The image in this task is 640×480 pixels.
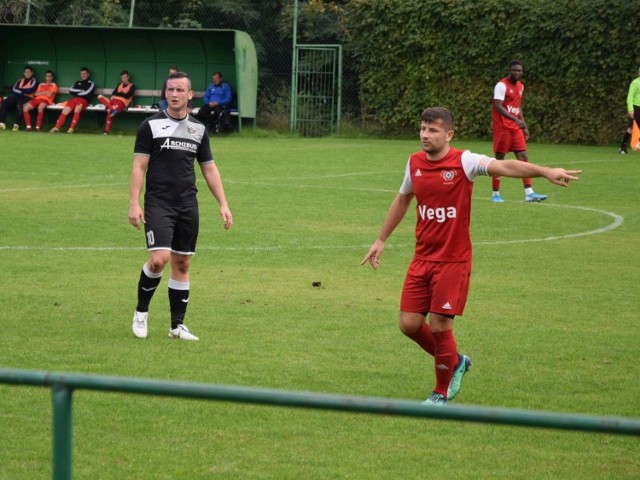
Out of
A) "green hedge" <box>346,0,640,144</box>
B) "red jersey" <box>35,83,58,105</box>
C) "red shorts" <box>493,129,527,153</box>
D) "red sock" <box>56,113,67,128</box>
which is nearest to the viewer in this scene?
"red shorts" <box>493,129,527,153</box>

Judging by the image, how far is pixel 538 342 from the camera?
9.12m

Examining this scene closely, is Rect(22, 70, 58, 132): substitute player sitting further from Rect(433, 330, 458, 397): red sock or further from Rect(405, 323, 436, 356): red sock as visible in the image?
Rect(433, 330, 458, 397): red sock

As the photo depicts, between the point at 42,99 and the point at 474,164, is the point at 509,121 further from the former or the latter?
the point at 42,99

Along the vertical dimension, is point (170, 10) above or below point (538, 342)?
above

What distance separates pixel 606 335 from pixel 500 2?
2662 centimetres

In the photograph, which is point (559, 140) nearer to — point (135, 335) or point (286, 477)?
point (135, 335)

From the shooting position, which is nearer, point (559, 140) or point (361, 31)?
point (559, 140)

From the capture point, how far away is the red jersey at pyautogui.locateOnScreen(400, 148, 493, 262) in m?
7.25

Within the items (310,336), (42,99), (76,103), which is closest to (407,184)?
(310,336)

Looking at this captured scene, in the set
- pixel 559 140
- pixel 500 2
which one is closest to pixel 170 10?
pixel 500 2

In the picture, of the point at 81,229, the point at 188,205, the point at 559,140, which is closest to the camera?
the point at 188,205

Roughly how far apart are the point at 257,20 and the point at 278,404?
128 feet

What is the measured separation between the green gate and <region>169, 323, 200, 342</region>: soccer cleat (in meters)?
27.5

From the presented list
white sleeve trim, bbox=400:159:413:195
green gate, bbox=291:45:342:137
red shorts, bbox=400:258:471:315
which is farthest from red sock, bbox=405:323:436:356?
green gate, bbox=291:45:342:137
